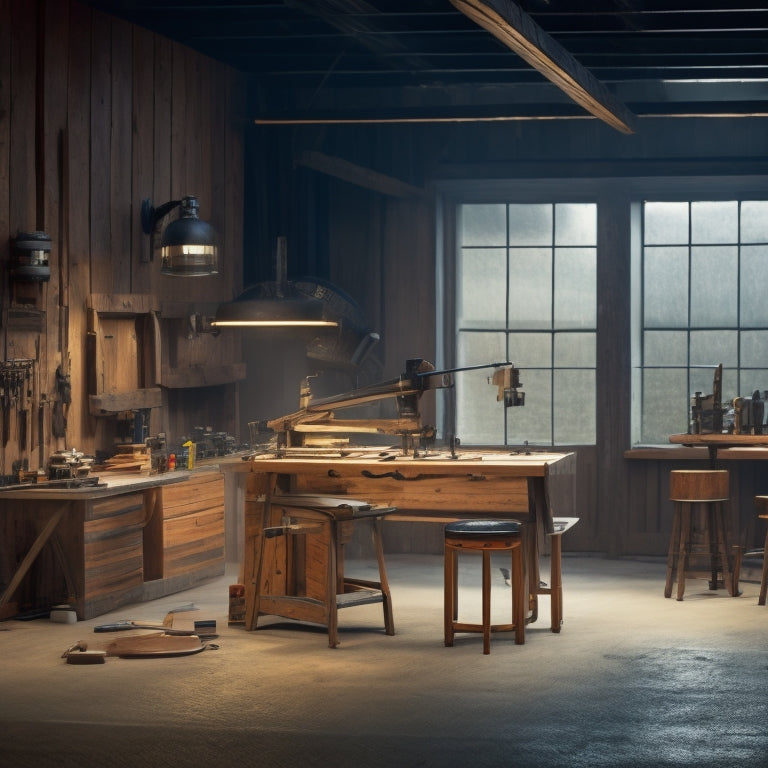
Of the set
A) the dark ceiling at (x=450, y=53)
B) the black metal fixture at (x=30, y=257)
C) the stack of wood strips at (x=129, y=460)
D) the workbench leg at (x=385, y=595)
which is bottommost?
the workbench leg at (x=385, y=595)

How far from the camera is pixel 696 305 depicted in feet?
34.7

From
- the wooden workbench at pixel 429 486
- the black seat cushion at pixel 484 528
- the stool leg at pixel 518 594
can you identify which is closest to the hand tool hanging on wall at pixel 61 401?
the wooden workbench at pixel 429 486

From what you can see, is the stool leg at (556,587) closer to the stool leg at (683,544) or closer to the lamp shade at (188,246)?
the stool leg at (683,544)

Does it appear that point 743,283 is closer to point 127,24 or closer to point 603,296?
point 603,296

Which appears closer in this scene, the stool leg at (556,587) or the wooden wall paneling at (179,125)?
the stool leg at (556,587)

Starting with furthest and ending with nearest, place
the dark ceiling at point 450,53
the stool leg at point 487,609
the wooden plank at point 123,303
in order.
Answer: the wooden plank at point 123,303 → the dark ceiling at point 450,53 → the stool leg at point 487,609

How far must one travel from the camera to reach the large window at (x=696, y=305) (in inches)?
414

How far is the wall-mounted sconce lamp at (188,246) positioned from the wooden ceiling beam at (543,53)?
2.19 m

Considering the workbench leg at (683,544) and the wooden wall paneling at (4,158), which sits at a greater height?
the wooden wall paneling at (4,158)

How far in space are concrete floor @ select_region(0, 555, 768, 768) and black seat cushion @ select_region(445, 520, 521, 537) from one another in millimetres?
579

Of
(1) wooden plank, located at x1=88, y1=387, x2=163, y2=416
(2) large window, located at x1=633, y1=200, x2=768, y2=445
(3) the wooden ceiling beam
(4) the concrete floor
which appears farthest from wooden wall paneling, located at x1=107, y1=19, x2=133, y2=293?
(2) large window, located at x1=633, y1=200, x2=768, y2=445

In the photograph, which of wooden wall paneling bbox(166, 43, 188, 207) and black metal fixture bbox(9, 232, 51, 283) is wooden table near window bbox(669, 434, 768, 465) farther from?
black metal fixture bbox(9, 232, 51, 283)

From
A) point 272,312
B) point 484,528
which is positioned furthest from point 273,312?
point 484,528

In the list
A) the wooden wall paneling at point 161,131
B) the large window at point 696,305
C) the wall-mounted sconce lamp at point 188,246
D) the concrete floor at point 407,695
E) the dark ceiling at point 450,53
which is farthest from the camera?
the large window at point 696,305
